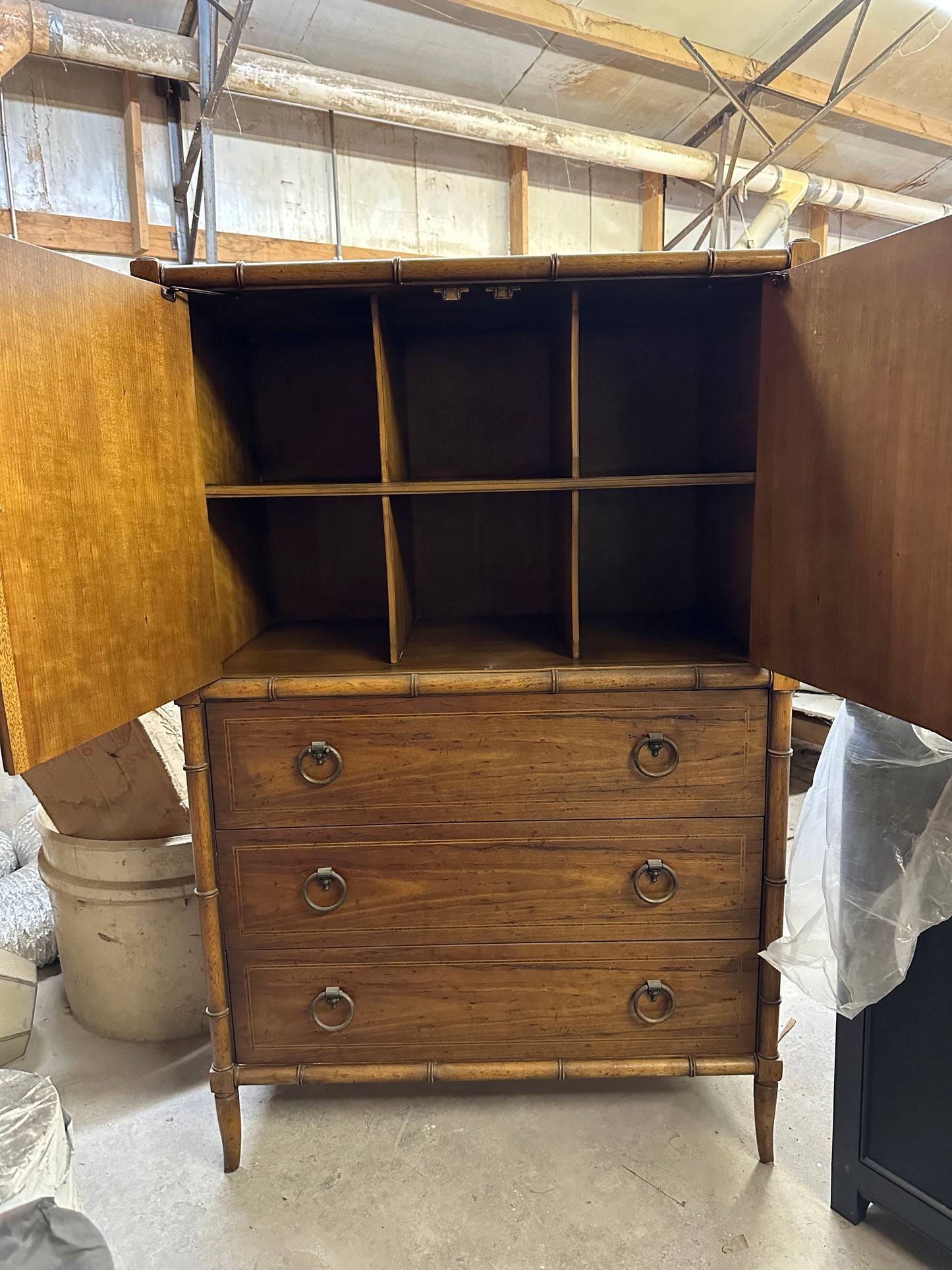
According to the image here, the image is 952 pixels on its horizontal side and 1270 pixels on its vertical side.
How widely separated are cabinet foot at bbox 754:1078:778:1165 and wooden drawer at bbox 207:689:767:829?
1.77 ft

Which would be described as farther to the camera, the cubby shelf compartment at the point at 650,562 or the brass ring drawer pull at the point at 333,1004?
the cubby shelf compartment at the point at 650,562

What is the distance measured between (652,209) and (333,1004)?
11.5 ft

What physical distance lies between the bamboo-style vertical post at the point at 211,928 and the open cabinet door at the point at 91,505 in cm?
13

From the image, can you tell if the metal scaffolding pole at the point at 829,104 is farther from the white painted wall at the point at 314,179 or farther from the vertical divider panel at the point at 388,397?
the vertical divider panel at the point at 388,397

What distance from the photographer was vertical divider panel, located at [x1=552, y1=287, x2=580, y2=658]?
4.01ft

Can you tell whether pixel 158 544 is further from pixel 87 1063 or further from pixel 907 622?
pixel 87 1063

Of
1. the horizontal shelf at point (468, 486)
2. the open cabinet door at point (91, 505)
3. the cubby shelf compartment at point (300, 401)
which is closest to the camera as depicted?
the open cabinet door at point (91, 505)

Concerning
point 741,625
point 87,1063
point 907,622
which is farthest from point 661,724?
point 87,1063

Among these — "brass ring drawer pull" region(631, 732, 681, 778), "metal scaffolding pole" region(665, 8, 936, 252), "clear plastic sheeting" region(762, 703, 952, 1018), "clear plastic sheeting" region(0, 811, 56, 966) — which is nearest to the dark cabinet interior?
"brass ring drawer pull" region(631, 732, 681, 778)

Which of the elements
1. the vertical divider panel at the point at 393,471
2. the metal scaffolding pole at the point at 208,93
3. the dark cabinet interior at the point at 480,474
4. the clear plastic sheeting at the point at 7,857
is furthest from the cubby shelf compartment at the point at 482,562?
the clear plastic sheeting at the point at 7,857

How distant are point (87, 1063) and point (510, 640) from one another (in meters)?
1.39

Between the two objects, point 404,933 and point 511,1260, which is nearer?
point 511,1260

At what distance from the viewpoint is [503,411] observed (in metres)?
1.68

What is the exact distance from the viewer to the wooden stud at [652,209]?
10.9ft
